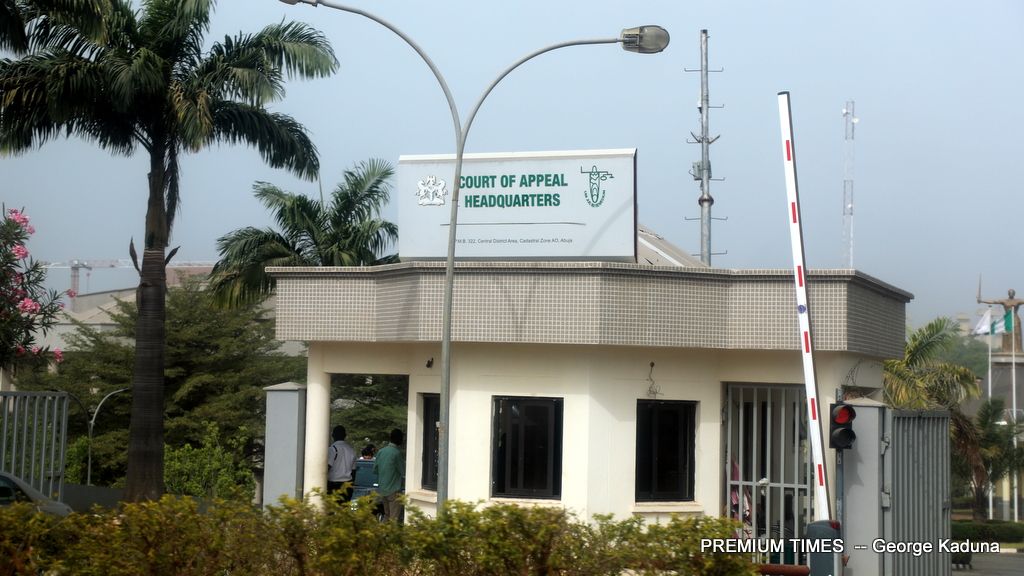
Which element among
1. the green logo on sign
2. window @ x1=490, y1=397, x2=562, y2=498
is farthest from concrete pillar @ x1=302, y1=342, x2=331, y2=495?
the green logo on sign

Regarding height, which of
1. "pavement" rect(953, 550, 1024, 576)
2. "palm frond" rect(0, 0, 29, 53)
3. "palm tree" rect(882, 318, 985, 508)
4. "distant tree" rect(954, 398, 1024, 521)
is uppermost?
"palm frond" rect(0, 0, 29, 53)

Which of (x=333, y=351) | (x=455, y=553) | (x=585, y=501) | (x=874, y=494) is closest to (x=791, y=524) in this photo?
(x=874, y=494)

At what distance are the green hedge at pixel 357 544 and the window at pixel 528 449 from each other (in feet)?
20.5

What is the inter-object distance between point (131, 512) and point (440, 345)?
7.52 metres

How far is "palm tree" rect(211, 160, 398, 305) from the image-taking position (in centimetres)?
2919

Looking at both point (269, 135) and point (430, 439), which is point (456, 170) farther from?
point (269, 135)

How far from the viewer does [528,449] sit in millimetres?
14281

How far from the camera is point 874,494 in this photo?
42.6 feet

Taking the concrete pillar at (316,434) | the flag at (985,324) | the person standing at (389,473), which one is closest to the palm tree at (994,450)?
the flag at (985,324)

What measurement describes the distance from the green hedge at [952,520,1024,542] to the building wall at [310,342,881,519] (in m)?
21.2

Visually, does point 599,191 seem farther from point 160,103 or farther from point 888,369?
point 888,369

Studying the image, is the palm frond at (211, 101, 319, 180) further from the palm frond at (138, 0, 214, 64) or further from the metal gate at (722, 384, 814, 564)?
the metal gate at (722, 384, 814, 564)

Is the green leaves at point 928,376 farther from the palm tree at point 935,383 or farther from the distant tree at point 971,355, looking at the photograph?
the distant tree at point 971,355

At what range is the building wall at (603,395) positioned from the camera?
552 inches
